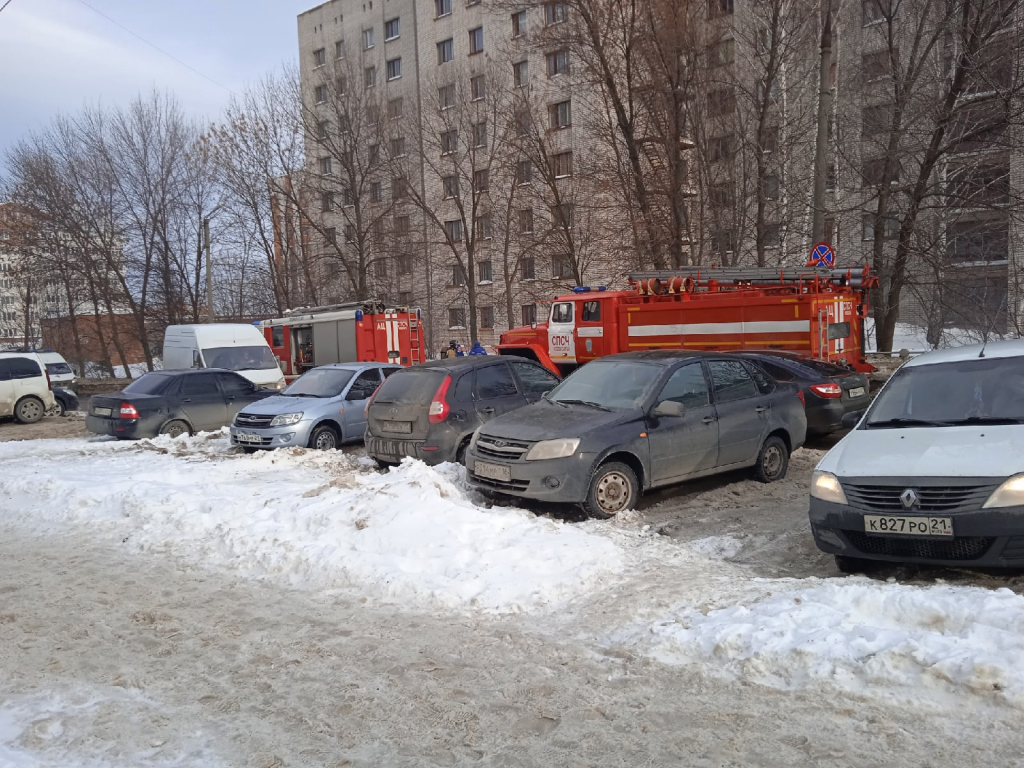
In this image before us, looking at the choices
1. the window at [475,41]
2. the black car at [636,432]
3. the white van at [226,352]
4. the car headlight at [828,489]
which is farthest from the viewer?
the window at [475,41]

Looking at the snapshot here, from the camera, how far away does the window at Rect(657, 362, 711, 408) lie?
8.21m

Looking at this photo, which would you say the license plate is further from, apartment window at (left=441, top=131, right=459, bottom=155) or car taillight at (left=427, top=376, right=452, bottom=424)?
apartment window at (left=441, top=131, right=459, bottom=155)

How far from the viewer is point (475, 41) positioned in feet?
148

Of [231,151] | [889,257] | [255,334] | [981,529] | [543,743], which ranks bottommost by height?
[543,743]

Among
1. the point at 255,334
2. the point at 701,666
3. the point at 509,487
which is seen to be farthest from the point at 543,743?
the point at 255,334

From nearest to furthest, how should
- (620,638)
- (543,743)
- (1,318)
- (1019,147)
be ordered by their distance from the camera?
1. (543,743)
2. (620,638)
3. (1019,147)
4. (1,318)

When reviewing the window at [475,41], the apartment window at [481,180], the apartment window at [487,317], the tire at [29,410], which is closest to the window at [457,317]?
the apartment window at [487,317]

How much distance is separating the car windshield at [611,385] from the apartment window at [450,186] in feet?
88.6

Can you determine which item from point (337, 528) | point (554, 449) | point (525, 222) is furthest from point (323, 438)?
point (525, 222)

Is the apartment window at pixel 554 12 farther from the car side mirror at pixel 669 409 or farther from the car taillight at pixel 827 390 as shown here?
the car side mirror at pixel 669 409

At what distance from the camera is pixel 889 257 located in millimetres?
20719

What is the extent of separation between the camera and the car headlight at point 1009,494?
4.83 metres

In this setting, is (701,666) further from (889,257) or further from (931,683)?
(889,257)

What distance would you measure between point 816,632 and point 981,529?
142cm
